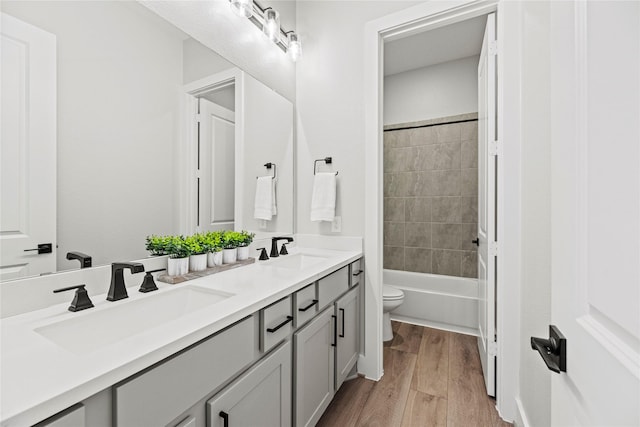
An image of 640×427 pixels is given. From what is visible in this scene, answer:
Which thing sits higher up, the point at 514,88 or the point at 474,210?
the point at 514,88

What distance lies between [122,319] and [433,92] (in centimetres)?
333

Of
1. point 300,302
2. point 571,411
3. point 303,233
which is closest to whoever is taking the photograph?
point 571,411

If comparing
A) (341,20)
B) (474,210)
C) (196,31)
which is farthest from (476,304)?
(196,31)

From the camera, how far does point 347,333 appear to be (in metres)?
1.73

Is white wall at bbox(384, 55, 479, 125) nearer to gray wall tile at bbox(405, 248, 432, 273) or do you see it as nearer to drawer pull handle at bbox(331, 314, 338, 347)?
gray wall tile at bbox(405, 248, 432, 273)

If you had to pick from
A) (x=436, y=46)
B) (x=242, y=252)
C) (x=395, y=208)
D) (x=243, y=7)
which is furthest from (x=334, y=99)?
(x=395, y=208)

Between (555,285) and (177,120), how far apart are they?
1.46 m

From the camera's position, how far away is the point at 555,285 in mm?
583

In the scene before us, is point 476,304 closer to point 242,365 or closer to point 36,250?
point 242,365

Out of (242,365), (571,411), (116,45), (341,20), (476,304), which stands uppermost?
(341,20)

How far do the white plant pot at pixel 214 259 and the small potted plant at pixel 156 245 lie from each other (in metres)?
0.21

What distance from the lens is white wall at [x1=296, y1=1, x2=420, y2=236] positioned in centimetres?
199

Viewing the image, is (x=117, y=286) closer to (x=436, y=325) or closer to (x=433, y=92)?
(x=436, y=325)

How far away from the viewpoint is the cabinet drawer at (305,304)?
4.00 feet
